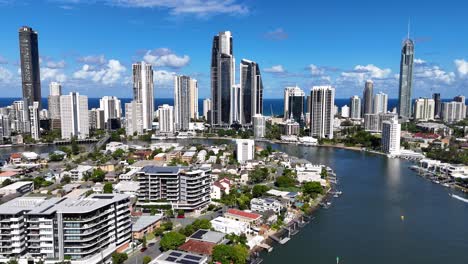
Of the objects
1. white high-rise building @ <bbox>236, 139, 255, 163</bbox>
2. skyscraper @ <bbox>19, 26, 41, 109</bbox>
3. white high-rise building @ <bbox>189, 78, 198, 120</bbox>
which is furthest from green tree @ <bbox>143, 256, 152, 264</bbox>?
skyscraper @ <bbox>19, 26, 41, 109</bbox>

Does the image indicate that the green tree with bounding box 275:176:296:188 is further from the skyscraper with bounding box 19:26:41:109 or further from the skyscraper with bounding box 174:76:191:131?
the skyscraper with bounding box 19:26:41:109

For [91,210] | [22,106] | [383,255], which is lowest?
[383,255]

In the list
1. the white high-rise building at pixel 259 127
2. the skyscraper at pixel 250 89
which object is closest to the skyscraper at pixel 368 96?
the skyscraper at pixel 250 89

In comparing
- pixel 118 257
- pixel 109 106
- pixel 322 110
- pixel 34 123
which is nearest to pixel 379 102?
pixel 322 110

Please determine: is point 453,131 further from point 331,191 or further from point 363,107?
point 331,191

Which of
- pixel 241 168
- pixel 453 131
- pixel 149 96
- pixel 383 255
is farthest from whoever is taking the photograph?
pixel 149 96

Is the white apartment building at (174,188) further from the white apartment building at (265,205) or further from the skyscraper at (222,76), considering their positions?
the skyscraper at (222,76)

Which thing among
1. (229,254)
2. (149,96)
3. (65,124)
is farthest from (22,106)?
(229,254)
